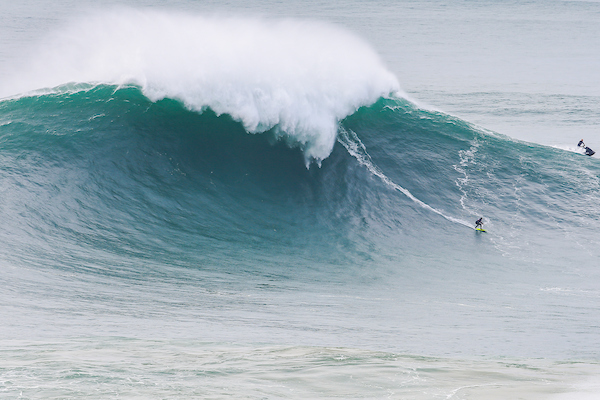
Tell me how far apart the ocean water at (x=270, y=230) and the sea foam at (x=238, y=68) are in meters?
0.07

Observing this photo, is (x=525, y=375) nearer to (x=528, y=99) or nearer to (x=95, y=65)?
(x=95, y=65)

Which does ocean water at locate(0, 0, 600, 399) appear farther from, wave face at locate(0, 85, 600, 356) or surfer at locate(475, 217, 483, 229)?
surfer at locate(475, 217, 483, 229)

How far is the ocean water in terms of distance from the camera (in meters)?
9.70

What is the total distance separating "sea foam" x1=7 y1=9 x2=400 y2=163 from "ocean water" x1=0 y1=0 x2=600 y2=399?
74 mm

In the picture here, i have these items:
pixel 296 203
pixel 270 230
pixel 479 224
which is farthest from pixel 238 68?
pixel 479 224

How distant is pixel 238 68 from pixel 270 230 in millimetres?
5699

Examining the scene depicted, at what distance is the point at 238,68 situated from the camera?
19.9 meters

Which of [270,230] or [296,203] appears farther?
[296,203]

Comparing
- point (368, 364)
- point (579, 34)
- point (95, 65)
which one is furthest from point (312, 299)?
point (579, 34)

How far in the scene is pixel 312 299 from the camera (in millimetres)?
13359

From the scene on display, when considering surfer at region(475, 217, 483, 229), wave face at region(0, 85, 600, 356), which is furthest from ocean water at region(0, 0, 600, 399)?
surfer at region(475, 217, 483, 229)

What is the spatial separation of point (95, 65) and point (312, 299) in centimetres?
1210

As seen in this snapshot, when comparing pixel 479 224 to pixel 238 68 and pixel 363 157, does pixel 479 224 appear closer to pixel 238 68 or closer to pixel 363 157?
pixel 363 157

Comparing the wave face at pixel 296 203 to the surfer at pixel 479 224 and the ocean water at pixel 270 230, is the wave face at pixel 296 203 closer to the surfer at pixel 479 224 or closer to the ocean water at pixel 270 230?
the ocean water at pixel 270 230
